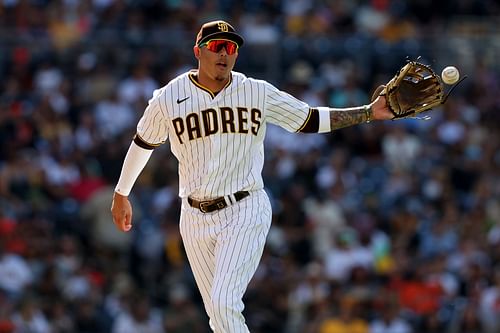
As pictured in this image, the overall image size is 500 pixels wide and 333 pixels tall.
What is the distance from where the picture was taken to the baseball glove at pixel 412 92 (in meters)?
7.27

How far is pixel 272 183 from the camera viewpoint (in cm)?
1540

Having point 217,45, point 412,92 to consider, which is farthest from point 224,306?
point 412,92

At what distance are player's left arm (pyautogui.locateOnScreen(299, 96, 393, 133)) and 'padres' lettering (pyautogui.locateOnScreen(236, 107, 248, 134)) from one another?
1.15 ft

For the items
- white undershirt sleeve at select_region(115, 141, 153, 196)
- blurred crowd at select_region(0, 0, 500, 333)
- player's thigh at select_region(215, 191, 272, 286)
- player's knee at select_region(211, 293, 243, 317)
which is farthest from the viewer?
blurred crowd at select_region(0, 0, 500, 333)

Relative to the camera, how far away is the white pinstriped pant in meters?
7.07

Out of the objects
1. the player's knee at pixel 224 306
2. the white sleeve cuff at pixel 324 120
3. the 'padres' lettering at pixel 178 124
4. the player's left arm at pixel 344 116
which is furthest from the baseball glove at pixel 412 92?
the player's knee at pixel 224 306

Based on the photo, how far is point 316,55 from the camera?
57.3 feet

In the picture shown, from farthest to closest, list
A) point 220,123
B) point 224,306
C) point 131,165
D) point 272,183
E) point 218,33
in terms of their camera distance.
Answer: point 272,183, point 131,165, point 220,123, point 218,33, point 224,306

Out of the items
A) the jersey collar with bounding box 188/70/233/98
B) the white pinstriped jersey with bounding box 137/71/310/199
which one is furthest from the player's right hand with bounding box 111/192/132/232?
the jersey collar with bounding box 188/70/233/98

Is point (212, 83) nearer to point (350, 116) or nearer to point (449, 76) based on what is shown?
point (350, 116)

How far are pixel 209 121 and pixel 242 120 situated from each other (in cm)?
19

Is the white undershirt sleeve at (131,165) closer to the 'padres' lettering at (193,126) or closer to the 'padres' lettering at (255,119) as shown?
the 'padres' lettering at (193,126)

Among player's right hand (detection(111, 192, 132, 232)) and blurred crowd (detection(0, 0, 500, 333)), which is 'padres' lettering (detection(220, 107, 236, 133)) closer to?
player's right hand (detection(111, 192, 132, 232))

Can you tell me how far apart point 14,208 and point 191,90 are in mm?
7026
